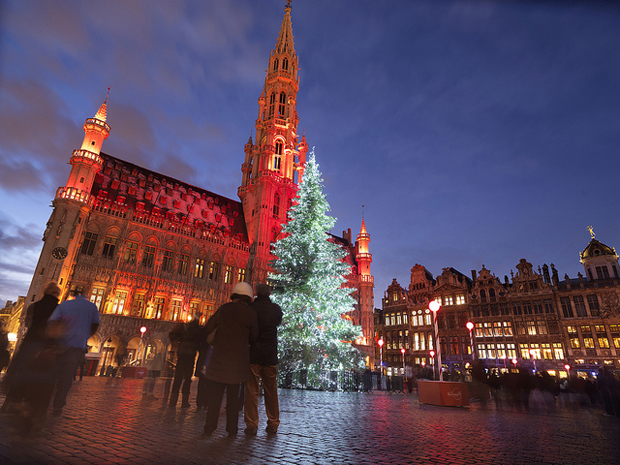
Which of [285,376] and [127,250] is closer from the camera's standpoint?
[285,376]

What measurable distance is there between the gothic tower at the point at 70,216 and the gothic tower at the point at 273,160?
17.5 m

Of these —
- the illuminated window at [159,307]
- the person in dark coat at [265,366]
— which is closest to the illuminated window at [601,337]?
the person in dark coat at [265,366]

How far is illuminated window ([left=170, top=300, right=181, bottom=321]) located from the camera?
32.9 metres

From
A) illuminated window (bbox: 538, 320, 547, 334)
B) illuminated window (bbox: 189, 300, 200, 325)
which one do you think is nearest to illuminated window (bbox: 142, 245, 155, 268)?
illuminated window (bbox: 189, 300, 200, 325)

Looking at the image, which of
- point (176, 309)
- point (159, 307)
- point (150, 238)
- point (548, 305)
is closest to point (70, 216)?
point (150, 238)

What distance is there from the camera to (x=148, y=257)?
33.2 metres

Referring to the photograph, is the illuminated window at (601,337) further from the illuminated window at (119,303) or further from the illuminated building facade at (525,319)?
the illuminated window at (119,303)

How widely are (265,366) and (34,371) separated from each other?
122 inches

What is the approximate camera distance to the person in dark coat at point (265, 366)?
5.04 m

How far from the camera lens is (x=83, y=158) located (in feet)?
102

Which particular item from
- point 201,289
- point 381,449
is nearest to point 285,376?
point 381,449

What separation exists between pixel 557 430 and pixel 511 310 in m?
42.1

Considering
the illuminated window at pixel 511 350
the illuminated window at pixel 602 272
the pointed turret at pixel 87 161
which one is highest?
the pointed turret at pixel 87 161

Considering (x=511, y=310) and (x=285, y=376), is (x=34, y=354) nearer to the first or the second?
(x=285, y=376)
